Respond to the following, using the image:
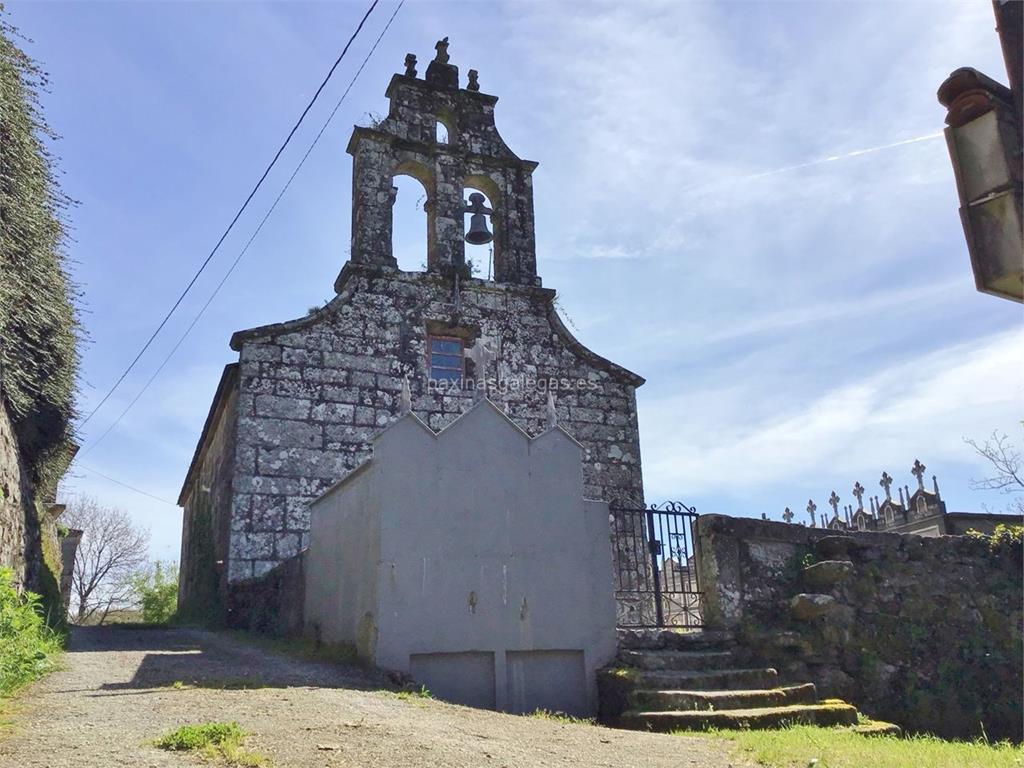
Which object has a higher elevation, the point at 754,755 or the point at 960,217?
the point at 960,217

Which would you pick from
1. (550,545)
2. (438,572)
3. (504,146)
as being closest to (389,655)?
(438,572)

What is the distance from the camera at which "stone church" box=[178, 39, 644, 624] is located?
37.3 ft

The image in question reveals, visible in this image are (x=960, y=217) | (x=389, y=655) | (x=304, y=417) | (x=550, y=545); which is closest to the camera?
(x=960, y=217)

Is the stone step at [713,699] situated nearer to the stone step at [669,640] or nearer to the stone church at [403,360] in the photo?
the stone step at [669,640]

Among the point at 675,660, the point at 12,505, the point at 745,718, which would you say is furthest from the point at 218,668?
the point at 745,718

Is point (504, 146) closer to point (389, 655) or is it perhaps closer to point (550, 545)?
point (550, 545)

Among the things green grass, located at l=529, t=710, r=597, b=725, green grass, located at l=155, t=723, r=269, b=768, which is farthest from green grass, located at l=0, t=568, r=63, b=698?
green grass, located at l=529, t=710, r=597, b=725

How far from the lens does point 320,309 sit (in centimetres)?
1217

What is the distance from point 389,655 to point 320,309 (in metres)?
6.53

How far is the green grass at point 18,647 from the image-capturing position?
5.36 meters

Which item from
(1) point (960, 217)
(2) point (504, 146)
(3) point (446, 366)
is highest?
(2) point (504, 146)

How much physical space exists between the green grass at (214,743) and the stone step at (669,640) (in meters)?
4.06

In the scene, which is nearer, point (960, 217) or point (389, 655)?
point (960, 217)

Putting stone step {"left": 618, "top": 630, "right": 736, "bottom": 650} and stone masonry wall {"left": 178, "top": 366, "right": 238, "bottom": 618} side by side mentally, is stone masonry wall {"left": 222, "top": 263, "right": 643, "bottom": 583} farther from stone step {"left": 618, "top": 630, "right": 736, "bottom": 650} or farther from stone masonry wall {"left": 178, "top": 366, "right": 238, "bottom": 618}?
stone step {"left": 618, "top": 630, "right": 736, "bottom": 650}
